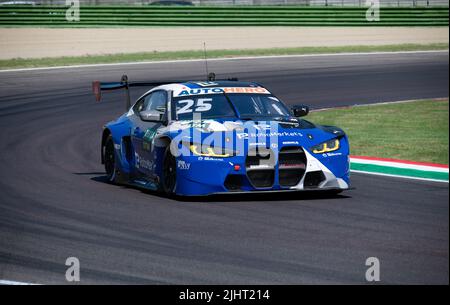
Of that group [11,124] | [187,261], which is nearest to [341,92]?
[11,124]

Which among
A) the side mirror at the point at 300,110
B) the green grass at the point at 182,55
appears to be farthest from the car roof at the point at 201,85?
the green grass at the point at 182,55

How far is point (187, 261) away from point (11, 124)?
1211 cm

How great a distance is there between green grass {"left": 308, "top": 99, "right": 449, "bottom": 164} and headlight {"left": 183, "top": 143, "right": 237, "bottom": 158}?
4137 millimetres

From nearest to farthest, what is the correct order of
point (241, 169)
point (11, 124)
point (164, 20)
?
1. point (241, 169)
2. point (11, 124)
3. point (164, 20)

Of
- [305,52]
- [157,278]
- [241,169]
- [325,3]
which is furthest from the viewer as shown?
[325,3]

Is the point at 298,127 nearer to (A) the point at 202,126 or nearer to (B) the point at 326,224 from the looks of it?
(A) the point at 202,126

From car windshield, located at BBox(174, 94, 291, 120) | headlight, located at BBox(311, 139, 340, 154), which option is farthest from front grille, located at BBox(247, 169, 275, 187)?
car windshield, located at BBox(174, 94, 291, 120)

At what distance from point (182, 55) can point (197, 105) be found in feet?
70.4

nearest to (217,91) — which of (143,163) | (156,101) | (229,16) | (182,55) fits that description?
(156,101)

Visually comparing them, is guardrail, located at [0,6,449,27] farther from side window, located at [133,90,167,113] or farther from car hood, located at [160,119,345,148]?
car hood, located at [160,119,345,148]

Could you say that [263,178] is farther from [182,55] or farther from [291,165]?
[182,55]

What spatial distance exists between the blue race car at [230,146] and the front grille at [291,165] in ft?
0.03

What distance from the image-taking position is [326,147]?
1109cm

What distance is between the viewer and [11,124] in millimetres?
19250
